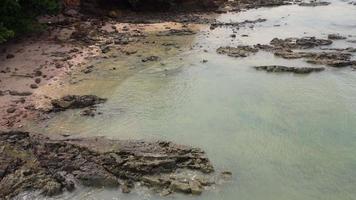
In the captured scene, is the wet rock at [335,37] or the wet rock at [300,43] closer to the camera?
the wet rock at [300,43]

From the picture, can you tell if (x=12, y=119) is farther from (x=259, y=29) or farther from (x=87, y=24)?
(x=259, y=29)

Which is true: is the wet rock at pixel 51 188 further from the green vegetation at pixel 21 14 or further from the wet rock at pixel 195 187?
Result: the green vegetation at pixel 21 14

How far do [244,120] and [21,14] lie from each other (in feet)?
43.9

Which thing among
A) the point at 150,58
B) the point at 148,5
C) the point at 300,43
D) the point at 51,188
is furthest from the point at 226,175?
the point at 148,5

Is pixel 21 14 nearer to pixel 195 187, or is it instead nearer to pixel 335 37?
pixel 195 187

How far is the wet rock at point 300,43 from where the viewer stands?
91.9ft

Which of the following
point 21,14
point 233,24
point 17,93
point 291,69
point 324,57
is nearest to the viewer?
point 17,93

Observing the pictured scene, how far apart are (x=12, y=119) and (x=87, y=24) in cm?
1415

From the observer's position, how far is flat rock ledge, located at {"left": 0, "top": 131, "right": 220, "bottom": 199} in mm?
14359

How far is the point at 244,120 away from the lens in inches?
751

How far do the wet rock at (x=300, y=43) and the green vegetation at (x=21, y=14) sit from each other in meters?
12.9

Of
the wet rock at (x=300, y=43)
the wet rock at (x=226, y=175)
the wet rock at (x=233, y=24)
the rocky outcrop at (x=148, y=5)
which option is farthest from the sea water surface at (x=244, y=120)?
the rocky outcrop at (x=148, y=5)

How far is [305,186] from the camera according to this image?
14.7m

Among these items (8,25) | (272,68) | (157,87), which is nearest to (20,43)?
(8,25)
